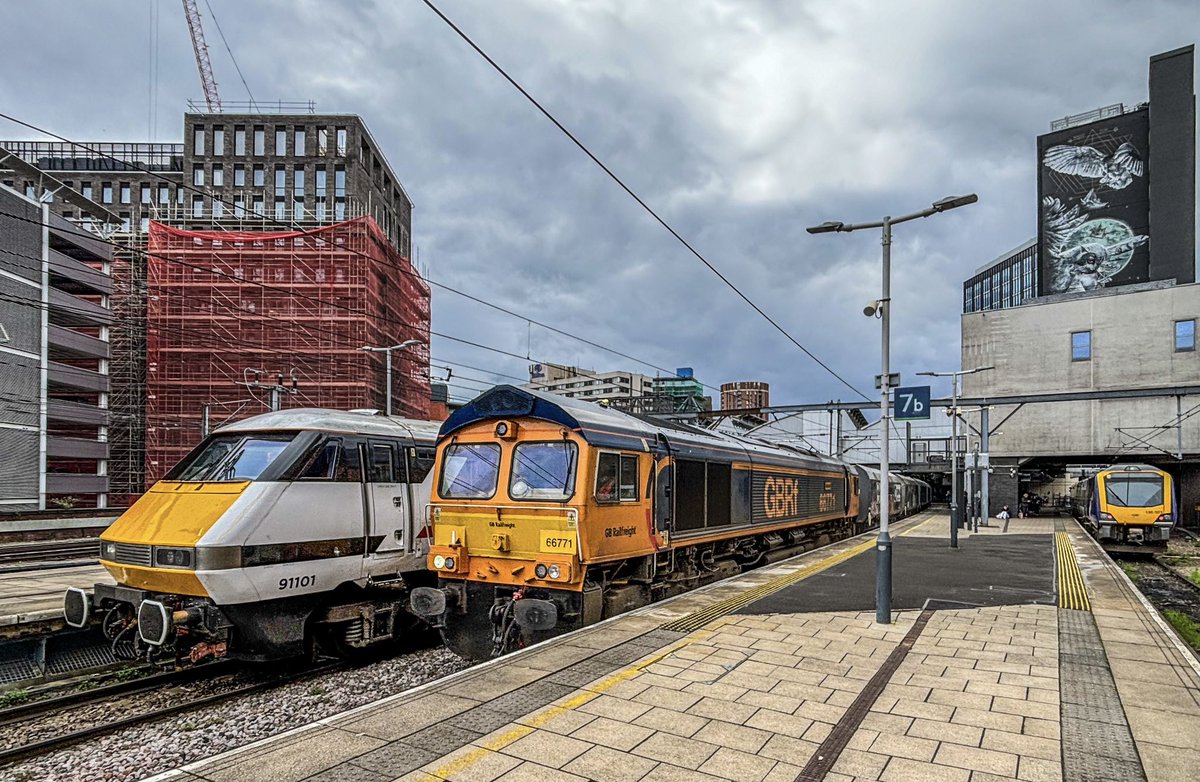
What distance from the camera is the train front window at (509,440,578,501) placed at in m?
8.59

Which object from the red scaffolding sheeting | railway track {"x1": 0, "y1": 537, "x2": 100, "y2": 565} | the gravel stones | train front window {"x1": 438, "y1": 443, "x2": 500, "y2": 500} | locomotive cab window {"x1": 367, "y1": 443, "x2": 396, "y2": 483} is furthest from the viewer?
the red scaffolding sheeting

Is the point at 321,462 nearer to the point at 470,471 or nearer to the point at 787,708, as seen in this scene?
the point at 470,471

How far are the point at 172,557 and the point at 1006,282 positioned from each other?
129m

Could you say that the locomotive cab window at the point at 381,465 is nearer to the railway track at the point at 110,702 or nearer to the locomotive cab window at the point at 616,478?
the railway track at the point at 110,702

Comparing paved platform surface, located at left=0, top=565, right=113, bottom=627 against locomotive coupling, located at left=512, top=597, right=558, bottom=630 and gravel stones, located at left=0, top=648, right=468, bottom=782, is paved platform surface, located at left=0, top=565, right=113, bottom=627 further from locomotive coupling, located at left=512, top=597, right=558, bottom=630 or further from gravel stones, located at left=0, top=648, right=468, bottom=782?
locomotive coupling, located at left=512, top=597, right=558, bottom=630

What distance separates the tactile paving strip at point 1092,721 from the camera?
486 cm

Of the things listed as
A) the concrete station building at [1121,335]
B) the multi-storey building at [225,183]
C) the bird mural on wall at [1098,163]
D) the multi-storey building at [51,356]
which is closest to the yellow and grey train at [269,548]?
the concrete station building at [1121,335]

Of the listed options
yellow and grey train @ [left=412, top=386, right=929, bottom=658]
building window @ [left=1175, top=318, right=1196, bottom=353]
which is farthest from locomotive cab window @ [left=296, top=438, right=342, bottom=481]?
building window @ [left=1175, top=318, right=1196, bottom=353]

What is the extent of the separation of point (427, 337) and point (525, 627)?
38.7 meters

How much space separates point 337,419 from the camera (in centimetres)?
958

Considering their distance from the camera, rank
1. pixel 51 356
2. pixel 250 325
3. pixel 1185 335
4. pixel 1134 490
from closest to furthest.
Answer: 1. pixel 1134 490
2. pixel 250 325
3. pixel 1185 335
4. pixel 51 356

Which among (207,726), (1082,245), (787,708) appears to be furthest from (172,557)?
(1082,245)

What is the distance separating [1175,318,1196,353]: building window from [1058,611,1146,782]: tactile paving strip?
41131mm

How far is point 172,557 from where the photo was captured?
7.73m
